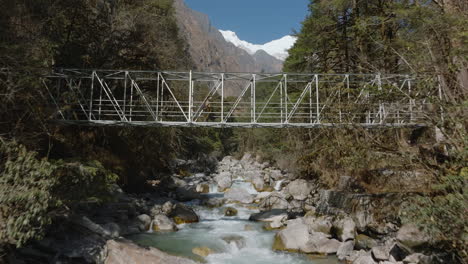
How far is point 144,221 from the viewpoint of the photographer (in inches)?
464

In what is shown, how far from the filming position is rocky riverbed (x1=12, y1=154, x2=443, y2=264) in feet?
24.9

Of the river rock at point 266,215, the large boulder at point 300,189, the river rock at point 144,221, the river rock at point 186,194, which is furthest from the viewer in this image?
the river rock at point 186,194

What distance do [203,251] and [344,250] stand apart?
4245 mm

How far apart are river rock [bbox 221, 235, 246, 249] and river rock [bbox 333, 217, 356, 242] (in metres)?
3.10

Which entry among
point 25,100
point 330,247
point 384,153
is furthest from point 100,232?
point 384,153

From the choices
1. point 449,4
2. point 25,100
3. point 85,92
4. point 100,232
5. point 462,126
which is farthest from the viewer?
point 85,92

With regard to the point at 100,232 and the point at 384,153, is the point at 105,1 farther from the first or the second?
the point at 384,153

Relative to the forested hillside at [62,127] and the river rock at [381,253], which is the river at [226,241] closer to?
the river rock at [381,253]

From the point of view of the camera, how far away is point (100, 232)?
909 centimetres

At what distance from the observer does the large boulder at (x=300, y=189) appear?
16.7m

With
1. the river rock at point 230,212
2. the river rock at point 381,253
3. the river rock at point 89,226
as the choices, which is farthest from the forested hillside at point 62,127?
the river rock at point 381,253

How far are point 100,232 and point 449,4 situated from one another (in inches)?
476

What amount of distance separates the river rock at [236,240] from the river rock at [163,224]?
225cm

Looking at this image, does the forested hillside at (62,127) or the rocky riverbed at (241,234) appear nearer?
the forested hillside at (62,127)
